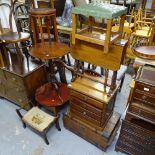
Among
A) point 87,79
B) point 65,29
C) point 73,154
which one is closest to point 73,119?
point 73,154

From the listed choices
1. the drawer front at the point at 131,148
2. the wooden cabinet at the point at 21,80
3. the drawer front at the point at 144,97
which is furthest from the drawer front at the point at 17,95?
the drawer front at the point at 144,97

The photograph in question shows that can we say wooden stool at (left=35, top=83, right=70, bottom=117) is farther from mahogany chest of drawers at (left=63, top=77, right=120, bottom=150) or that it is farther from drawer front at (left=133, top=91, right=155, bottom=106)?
drawer front at (left=133, top=91, right=155, bottom=106)

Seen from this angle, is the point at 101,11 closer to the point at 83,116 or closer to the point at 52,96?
the point at 83,116

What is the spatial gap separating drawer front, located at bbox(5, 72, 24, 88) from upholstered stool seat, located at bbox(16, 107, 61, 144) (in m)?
0.35

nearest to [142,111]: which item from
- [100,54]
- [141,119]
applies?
[141,119]

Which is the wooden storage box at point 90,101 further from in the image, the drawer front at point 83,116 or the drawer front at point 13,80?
the drawer front at point 13,80

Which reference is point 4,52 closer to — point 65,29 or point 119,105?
point 65,29

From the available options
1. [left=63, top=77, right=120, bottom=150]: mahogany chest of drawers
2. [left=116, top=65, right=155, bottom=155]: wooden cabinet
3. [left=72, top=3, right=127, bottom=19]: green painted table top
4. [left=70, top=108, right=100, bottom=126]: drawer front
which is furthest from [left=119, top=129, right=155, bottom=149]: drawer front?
[left=72, top=3, right=127, bottom=19]: green painted table top

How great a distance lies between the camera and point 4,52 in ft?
7.07

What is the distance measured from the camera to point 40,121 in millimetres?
1902

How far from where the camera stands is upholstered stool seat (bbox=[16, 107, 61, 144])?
6.02 feet

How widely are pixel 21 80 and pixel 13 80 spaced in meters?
0.16

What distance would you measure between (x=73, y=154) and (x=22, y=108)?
36.6 inches

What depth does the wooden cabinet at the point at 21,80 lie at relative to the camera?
2.02 meters
